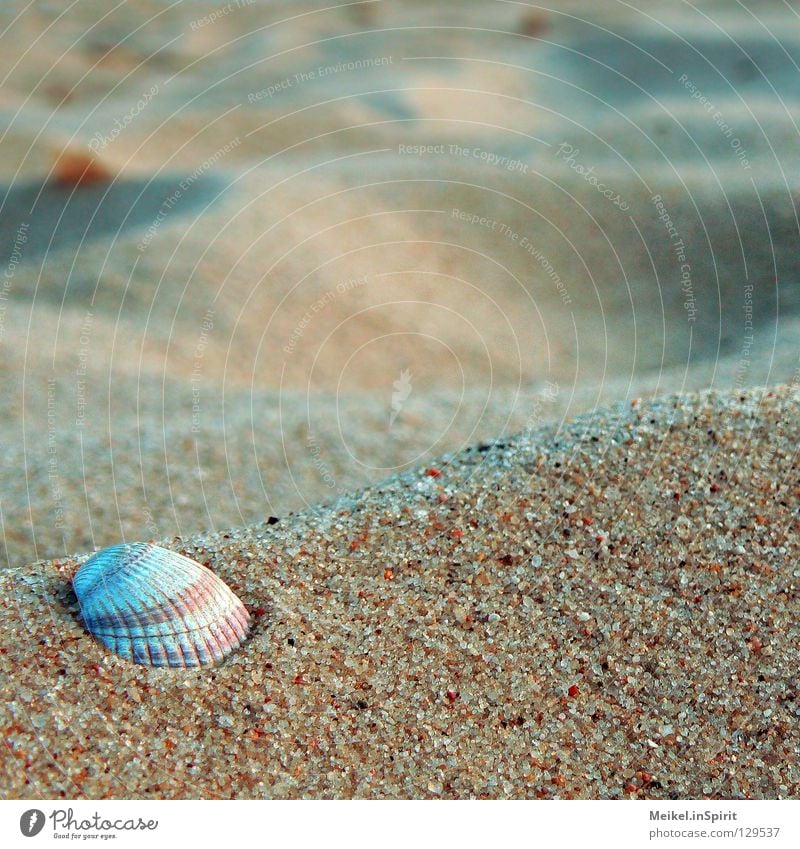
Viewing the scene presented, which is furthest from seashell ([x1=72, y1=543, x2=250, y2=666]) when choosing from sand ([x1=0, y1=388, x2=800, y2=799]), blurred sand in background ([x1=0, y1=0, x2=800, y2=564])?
blurred sand in background ([x1=0, y1=0, x2=800, y2=564])

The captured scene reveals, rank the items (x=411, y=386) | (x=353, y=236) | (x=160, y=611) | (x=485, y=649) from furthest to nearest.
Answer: (x=353, y=236) → (x=411, y=386) → (x=485, y=649) → (x=160, y=611)

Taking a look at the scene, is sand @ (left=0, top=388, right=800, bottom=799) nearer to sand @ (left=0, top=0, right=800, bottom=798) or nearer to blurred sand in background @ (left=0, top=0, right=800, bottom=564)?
sand @ (left=0, top=0, right=800, bottom=798)

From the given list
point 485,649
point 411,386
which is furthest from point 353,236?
point 485,649

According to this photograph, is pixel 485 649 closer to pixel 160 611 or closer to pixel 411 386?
pixel 160 611

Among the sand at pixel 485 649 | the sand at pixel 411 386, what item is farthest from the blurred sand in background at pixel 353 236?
the sand at pixel 485 649

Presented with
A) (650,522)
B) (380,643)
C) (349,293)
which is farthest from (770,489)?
(349,293)

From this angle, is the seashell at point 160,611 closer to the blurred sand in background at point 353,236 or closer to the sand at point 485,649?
the sand at point 485,649

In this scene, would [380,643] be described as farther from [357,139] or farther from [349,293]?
[357,139]
